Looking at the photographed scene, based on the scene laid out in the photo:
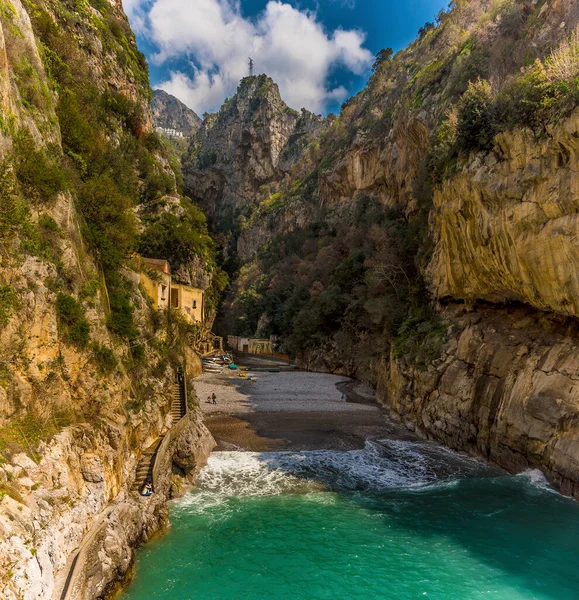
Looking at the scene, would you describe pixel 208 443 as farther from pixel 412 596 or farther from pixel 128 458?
pixel 412 596

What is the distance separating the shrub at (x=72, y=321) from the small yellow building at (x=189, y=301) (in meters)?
22.7

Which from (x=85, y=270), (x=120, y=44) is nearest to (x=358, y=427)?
(x=85, y=270)

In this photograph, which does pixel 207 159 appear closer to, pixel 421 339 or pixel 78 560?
pixel 421 339

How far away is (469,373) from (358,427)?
6.91 meters

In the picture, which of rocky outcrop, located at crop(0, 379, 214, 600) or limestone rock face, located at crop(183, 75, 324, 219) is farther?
limestone rock face, located at crop(183, 75, 324, 219)

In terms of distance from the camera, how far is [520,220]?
16391mm

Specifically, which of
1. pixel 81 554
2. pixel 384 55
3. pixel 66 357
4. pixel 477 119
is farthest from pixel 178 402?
pixel 384 55

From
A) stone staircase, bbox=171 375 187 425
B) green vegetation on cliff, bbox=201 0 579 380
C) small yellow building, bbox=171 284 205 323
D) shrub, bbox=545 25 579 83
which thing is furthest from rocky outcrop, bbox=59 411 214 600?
small yellow building, bbox=171 284 205 323

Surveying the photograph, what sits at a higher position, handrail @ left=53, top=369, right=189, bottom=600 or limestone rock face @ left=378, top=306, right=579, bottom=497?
limestone rock face @ left=378, top=306, right=579, bottom=497

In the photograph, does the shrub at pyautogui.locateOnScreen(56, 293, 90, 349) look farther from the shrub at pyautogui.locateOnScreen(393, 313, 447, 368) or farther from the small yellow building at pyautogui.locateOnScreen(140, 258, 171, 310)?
the shrub at pyautogui.locateOnScreen(393, 313, 447, 368)

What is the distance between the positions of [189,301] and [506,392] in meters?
29.0

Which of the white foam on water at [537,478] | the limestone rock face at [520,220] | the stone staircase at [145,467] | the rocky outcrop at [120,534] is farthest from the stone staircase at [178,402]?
the limestone rock face at [520,220]

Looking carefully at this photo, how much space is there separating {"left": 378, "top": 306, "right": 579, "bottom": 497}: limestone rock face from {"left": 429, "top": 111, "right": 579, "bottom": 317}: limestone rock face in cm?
157

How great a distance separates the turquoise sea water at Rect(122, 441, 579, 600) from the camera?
10.1 meters
